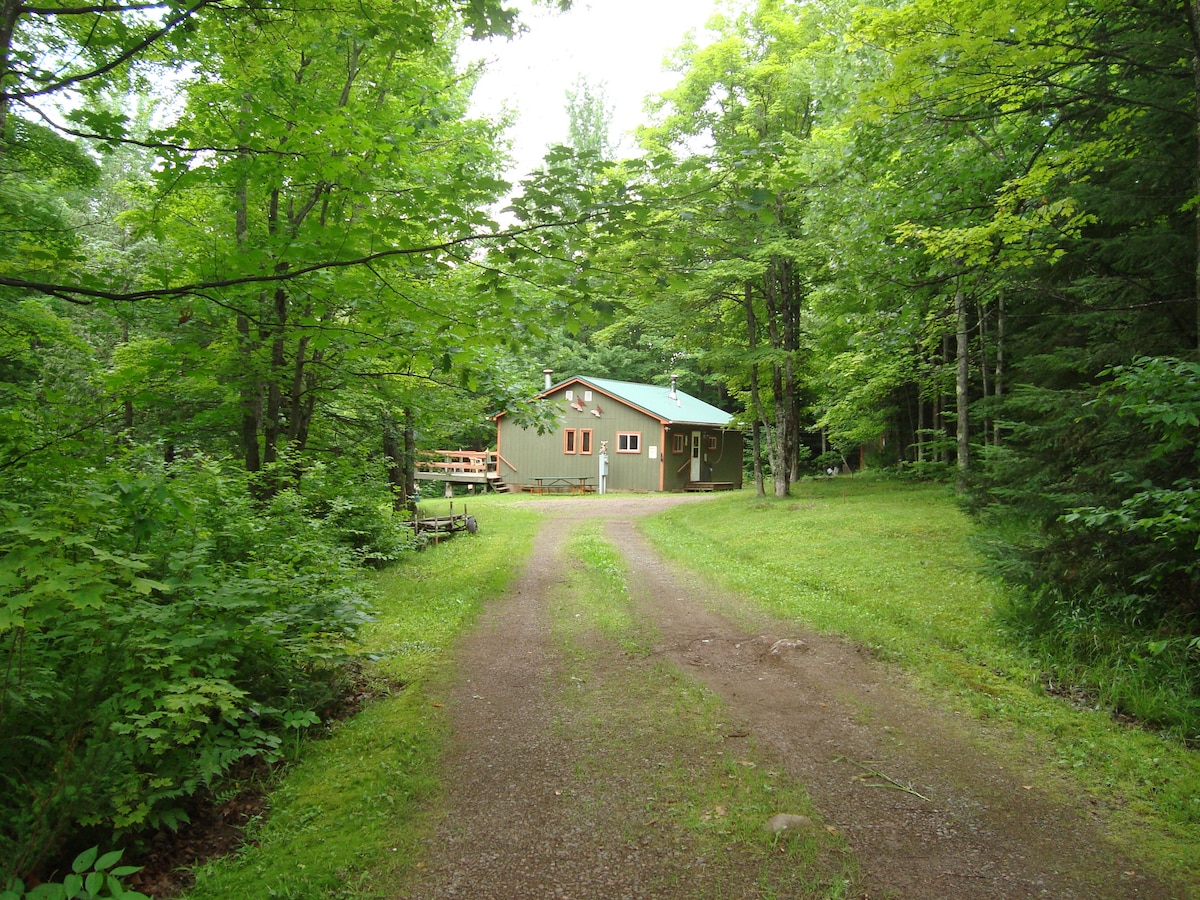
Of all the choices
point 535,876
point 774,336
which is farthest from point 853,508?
point 535,876

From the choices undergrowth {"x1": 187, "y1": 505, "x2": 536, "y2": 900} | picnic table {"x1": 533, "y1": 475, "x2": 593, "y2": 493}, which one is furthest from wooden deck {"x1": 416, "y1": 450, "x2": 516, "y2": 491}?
undergrowth {"x1": 187, "y1": 505, "x2": 536, "y2": 900}

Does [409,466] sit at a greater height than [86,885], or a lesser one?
greater

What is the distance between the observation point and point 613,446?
94.5 ft

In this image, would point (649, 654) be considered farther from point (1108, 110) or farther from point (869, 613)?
point (1108, 110)

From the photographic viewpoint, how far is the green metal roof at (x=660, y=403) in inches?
1113

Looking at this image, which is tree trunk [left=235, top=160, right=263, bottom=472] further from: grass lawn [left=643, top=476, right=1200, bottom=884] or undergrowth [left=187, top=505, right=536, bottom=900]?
grass lawn [left=643, top=476, right=1200, bottom=884]

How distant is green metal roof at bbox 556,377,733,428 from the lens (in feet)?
92.8

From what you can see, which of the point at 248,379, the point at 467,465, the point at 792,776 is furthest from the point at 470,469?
the point at 792,776

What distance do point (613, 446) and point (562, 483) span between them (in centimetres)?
283

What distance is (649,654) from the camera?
6242 millimetres

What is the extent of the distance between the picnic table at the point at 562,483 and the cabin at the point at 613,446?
1.7 inches

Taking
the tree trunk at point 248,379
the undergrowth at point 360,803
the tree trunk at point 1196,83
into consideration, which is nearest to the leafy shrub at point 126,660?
the undergrowth at point 360,803

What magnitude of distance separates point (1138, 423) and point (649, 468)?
902 inches

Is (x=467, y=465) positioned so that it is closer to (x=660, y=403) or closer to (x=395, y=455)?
(x=660, y=403)
